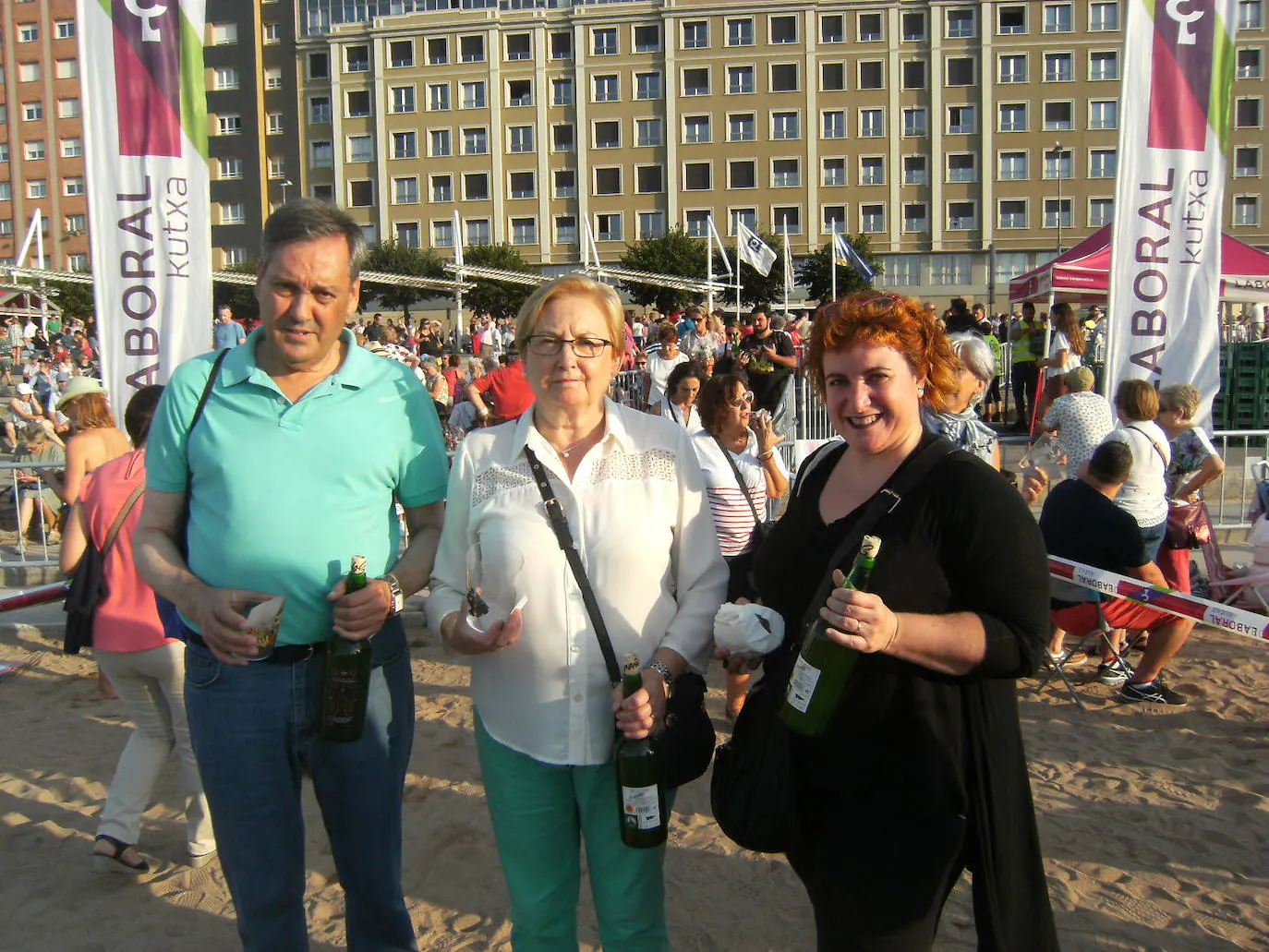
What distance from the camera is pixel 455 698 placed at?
5426 millimetres

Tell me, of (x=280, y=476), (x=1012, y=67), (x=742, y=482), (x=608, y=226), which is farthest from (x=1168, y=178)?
(x=1012, y=67)

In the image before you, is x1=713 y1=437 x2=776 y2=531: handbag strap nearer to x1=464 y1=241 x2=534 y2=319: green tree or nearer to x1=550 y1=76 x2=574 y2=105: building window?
x1=464 y1=241 x2=534 y2=319: green tree

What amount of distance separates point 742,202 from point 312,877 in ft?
190

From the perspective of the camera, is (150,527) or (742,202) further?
(742,202)

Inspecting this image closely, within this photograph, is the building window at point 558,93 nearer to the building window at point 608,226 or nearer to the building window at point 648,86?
the building window at point 648,86

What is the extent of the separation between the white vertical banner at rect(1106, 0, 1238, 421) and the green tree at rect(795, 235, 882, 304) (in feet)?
131

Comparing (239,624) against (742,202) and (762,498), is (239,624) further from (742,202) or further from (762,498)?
(742,202)

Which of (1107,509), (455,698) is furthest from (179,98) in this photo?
(1107,509)

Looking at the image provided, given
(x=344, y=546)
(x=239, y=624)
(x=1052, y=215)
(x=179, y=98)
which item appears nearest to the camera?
(x=239, y=624)

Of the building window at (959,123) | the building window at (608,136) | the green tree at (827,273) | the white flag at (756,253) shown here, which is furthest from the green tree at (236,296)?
the building window at (959,123)

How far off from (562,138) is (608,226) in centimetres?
620

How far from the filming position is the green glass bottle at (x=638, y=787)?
2061mm

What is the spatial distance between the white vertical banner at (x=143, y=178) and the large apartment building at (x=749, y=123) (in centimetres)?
5323

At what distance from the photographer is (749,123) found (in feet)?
188
